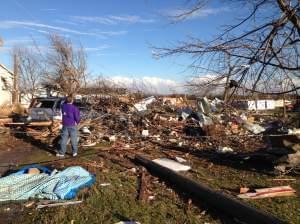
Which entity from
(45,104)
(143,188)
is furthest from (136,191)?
(45,104)

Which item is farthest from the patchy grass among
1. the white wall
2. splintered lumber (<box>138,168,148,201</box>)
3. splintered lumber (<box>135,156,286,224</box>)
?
the white wall

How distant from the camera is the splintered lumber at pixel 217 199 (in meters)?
5.52

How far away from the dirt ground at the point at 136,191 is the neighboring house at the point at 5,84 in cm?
3109

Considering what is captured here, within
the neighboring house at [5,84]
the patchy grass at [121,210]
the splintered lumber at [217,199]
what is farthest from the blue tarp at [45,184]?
the neighboring house at [5,84]

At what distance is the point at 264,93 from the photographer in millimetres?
9414

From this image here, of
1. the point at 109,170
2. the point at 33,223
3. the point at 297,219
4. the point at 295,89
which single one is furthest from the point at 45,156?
the point at 297,219

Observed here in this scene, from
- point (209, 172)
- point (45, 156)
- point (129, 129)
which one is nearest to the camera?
point (209, 172)

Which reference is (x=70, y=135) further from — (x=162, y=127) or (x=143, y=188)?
(x=162, y=127)

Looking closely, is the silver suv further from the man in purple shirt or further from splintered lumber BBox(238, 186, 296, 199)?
splintered lumber BBox(238, 186, 296, 199)

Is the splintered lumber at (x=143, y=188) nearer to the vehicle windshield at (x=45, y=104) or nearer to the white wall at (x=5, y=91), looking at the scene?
the vehicle windshield at (x=45, y=104)

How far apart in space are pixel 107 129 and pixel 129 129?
3.32ft

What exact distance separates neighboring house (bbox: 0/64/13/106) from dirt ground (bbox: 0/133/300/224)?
1224 inches

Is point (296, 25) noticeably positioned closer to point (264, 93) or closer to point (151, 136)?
point (264, 93)

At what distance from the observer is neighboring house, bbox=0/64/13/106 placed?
42547 millimetres
